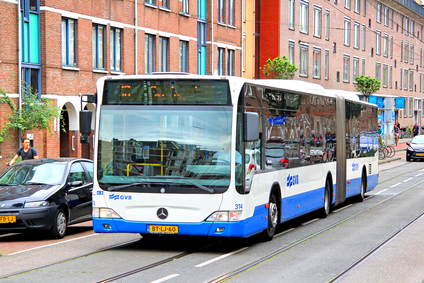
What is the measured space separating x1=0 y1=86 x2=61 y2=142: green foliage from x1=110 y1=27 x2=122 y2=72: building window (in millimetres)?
5606

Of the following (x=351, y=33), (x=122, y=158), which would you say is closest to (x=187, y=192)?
(x=122, y=158)

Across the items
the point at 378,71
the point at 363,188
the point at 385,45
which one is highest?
the point at 385,45

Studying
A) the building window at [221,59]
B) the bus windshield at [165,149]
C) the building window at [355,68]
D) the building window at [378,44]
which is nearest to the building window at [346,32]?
the building window at [355,68]

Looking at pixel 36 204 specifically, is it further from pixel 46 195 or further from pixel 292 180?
pixel 292 180

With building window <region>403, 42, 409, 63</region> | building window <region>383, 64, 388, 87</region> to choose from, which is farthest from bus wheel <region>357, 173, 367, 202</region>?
building window <region>403, 42, 409, 63</region>

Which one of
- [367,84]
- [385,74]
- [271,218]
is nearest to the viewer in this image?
[271,218]

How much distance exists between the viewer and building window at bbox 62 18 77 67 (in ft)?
88.2

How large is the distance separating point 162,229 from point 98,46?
65.0 ft

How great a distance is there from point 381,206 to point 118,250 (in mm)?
9669

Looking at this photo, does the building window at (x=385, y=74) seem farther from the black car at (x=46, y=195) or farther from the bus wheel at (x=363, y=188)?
the black car at (x=46, y=195)

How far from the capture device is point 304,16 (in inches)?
1986

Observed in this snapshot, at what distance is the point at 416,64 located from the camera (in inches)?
3253

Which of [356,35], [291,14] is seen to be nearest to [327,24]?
[291,14]

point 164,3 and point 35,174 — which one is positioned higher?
point 164,3
